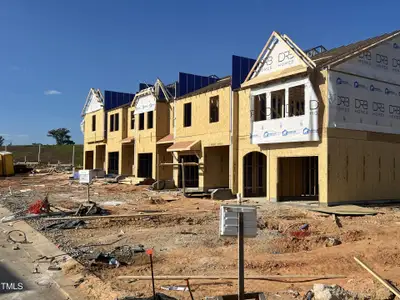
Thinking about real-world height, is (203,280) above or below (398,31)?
below

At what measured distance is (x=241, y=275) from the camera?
5348mm

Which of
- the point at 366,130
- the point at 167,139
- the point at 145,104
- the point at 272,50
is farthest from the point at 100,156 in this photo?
the point at 366,130

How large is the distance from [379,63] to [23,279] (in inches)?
718

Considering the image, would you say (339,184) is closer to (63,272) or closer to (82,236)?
(82,236)

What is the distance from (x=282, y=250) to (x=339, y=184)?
9.06 meters

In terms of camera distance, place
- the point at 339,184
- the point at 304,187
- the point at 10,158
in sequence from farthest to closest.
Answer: the point at 10,158 → the point at 304,187 → the point at 339,184

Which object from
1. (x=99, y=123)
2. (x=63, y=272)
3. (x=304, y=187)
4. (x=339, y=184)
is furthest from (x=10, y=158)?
(x=63, y=272)

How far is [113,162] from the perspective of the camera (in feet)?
135

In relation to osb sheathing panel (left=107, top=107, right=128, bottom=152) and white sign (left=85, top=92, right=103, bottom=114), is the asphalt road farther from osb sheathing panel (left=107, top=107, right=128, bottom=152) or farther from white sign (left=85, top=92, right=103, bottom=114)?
white sign (left=85, top=92, right=103, bottom=114)

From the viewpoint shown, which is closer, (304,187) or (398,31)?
(398,31)

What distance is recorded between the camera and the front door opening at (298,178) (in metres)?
21.4

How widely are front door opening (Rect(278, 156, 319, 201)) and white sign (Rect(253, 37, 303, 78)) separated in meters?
4.65

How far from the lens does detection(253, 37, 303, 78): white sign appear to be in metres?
19.2

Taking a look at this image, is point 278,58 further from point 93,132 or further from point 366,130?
point 93,132
